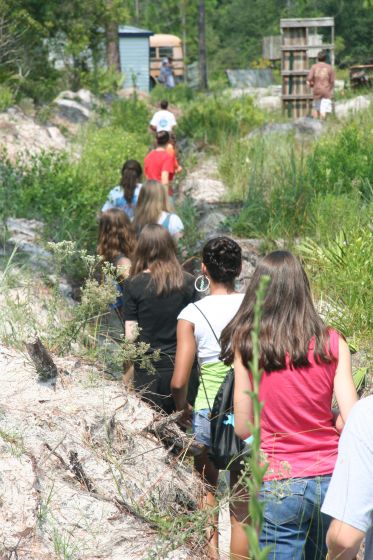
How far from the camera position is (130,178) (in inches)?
335

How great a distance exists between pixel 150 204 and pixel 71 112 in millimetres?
14197

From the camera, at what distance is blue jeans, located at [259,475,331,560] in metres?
3.27

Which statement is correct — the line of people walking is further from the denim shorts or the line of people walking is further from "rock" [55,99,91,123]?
"rock" [55,99,91,123]

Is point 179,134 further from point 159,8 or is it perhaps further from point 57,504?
point 159,8

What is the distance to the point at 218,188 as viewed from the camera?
13234 mm

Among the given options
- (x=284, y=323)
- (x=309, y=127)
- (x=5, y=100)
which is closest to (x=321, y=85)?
(x=309, y=127)

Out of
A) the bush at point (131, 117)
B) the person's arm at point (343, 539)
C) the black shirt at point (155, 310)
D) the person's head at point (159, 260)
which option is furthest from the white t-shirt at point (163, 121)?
the person's arm at point (343, 539)

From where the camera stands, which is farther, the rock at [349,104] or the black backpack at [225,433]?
the rock at [349,104]

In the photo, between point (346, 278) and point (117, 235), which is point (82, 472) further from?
point (346, 278)

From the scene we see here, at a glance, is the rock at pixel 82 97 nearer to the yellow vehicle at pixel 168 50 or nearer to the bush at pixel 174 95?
the bush at pixel 174 95

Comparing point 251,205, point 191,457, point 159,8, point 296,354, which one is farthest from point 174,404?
point 159,8

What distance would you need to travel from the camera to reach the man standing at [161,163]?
10492mm

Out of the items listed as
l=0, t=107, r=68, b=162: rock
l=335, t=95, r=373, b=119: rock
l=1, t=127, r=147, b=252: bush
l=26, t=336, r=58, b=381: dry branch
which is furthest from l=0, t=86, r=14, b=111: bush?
l=26, t=336, r=58, b=381: dry branch

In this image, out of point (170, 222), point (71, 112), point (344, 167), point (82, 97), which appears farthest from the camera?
point (82, 97)
